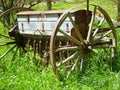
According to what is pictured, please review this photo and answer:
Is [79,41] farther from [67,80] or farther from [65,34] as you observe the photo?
[67,80]

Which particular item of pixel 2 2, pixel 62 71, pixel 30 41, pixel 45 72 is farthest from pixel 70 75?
pixel 2 2

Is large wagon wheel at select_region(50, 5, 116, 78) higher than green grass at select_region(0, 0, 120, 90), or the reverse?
large wagon wheel at select_region(50, 5, 116, 78)

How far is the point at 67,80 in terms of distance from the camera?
19.8 ft

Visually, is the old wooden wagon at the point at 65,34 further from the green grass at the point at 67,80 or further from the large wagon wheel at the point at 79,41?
the green grass at the point at 67,80

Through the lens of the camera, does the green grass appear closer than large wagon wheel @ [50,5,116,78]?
Yes

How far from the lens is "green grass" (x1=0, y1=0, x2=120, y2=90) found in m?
5.80

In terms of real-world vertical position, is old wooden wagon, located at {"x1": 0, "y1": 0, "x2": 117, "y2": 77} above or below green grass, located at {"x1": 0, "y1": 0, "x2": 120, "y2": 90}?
above

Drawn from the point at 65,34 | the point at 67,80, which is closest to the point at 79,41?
the point at 65,34

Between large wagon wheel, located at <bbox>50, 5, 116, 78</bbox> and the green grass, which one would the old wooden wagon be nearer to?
large wagon wheel, located at <bbox>50, 5, 116, 78</bbox>

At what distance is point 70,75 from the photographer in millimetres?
6211

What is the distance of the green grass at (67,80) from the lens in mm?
5797

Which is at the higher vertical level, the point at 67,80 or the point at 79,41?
the point at 79,41

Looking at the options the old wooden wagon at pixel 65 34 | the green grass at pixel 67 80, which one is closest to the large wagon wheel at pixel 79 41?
the old wooden wagon at pixel 65 34

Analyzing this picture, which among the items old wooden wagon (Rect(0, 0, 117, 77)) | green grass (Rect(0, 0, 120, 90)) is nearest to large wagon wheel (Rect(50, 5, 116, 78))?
old wooden wagon (Rect(0, 0, 117, 77))
